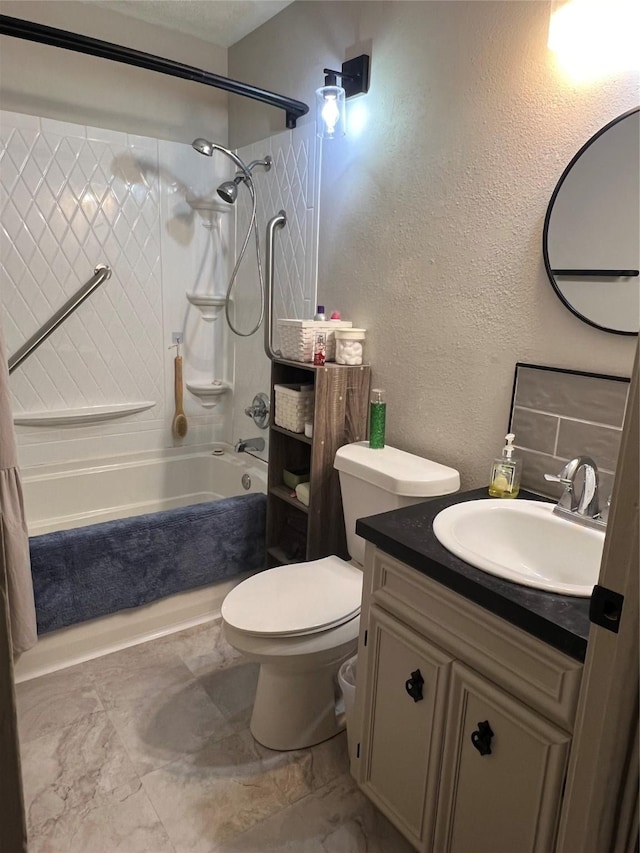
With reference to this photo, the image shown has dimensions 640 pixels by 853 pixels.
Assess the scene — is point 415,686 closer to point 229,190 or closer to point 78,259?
point 229,190

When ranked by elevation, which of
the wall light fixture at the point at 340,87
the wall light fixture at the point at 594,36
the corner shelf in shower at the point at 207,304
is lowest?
the corner shelf in shower at the point at 207,304

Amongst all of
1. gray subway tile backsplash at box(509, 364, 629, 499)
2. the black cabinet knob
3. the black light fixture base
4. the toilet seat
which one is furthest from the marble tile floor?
the black light fixture base

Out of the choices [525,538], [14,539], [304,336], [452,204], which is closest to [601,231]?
[452,204]

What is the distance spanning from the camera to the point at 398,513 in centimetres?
A: 142

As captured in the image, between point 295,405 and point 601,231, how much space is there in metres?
1.16

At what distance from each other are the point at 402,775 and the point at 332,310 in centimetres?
166

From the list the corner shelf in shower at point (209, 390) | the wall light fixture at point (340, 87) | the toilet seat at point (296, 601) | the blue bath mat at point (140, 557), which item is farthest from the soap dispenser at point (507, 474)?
the corner shelf in shower at point (209, 390)

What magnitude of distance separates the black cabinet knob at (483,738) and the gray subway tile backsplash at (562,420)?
0.64 metres

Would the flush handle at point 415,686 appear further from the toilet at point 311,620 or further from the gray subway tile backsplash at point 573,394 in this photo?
the gray subway tile backsplash at point 573,394

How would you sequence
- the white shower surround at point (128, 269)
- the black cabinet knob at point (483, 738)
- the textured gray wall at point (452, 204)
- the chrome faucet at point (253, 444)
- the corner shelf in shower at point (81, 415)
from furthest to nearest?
the chrome faucet at point (253, 444)
the corner shelf in shower at point (81, 415)
the white shower surround at point (128, 269)
the textured gray wall at point (452, 204)
the black cabinet knob at point (483, 738)

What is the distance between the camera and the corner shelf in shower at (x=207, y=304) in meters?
3.02

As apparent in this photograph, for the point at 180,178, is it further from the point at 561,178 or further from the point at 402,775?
the point at 402,775

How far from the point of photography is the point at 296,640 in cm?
159

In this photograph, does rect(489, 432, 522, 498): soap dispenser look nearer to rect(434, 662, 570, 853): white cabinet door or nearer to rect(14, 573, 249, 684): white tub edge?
rect(434, 662, 570, 853): white cabinet door
